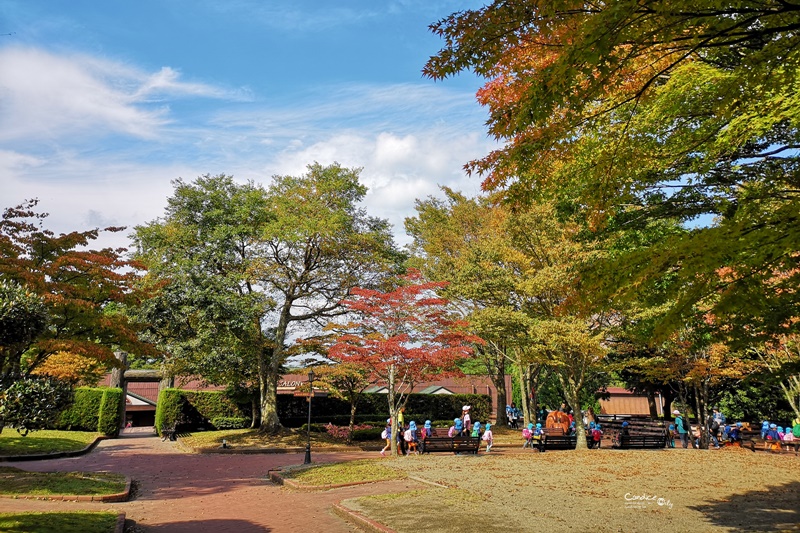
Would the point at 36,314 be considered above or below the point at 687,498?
above

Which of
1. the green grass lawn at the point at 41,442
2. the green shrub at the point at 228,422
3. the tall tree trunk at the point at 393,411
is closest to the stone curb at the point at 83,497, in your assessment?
the tall tree trunk at the point at 393,411

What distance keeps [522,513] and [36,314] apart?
9.58 meters

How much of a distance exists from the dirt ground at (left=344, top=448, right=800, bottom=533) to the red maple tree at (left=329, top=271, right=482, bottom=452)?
184 inches

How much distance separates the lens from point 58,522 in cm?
769

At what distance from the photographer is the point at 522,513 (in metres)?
8.65

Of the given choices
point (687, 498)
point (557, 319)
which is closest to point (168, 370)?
point (557, 319)

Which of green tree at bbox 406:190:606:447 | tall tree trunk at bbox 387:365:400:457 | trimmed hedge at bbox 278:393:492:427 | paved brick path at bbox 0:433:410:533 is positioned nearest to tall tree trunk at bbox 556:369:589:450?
green tree at bbox 406:190:606:447

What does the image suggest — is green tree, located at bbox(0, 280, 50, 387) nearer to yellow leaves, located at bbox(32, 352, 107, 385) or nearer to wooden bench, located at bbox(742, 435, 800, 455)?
yellow leaves, located at bbox(32, 352, 107, 385)

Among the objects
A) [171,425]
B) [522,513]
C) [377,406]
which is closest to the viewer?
[522,513]

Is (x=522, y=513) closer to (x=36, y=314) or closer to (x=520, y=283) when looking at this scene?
(x=36, y=314)

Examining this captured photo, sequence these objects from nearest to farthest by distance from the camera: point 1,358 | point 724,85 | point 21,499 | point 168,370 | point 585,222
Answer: point 724,85
point 21,499
point 585,222
point 1,358
point 168,370

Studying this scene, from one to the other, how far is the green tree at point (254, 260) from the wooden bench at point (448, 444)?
28.8 ft

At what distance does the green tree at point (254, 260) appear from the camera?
2333 cm

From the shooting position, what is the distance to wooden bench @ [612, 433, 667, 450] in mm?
20297
